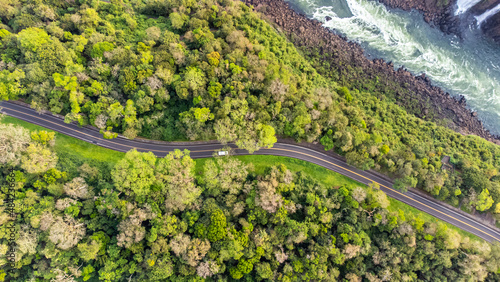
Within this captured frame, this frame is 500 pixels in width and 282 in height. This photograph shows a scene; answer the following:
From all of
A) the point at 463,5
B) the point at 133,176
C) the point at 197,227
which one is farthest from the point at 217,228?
the point at 463,5

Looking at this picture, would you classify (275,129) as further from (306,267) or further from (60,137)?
(60,137)

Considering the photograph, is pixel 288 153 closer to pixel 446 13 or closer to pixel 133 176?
pixel 133 176

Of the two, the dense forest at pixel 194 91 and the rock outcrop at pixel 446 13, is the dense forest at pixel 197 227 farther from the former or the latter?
the rock outcrop at pixel 446 13

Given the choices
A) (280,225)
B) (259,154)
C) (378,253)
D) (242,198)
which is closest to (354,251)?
(378,253)

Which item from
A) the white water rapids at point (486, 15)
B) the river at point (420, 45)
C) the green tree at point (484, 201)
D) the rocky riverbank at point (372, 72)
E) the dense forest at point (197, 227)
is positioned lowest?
the dense forest at point (197, 227)

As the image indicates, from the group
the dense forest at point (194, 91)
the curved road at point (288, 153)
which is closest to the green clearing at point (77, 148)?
the curved road at point (288, 153)
